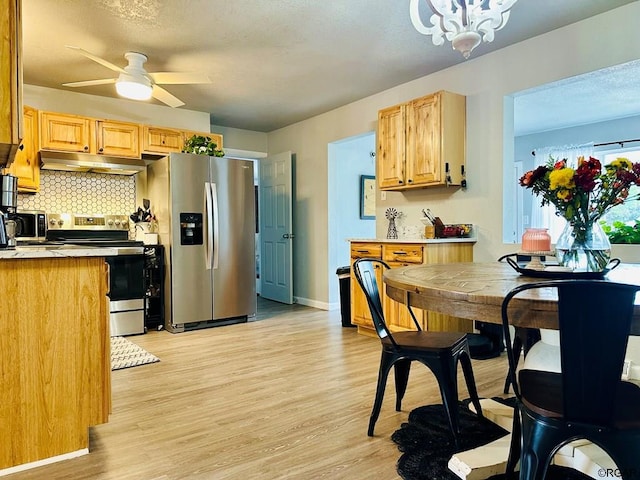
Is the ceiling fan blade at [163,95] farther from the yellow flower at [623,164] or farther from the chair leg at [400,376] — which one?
the yellow flower at [623,164]

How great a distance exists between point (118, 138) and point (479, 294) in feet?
14.2

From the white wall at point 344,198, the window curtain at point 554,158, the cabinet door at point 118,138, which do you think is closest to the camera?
the cabinet door at point 118,138

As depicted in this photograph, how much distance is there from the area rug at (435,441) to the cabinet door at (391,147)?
2.36 metres

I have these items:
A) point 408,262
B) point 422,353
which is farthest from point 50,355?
point 408,262

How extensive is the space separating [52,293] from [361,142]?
4734 mm

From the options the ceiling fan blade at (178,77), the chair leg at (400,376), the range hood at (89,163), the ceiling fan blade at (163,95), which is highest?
the ceiling fan blade at (178,77)

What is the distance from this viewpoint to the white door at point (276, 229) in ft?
19.4

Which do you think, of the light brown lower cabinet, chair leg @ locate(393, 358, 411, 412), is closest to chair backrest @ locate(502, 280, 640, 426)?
chair leg @ locate(393, 358, 411, 412)

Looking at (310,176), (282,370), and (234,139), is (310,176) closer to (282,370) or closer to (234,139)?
(234,139)

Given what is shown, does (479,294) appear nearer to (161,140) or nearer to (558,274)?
(558,274)

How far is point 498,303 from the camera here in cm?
132

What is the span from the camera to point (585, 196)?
66.0 inches

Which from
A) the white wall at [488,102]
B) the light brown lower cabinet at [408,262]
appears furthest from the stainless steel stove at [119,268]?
the white wall at [488,102]

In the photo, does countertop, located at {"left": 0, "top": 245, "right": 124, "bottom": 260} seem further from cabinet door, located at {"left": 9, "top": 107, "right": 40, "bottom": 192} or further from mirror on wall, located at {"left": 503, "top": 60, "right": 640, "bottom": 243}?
mirror on wall, located at {"left": 503, "top": 60, "right": 640, "bottom": 243}
